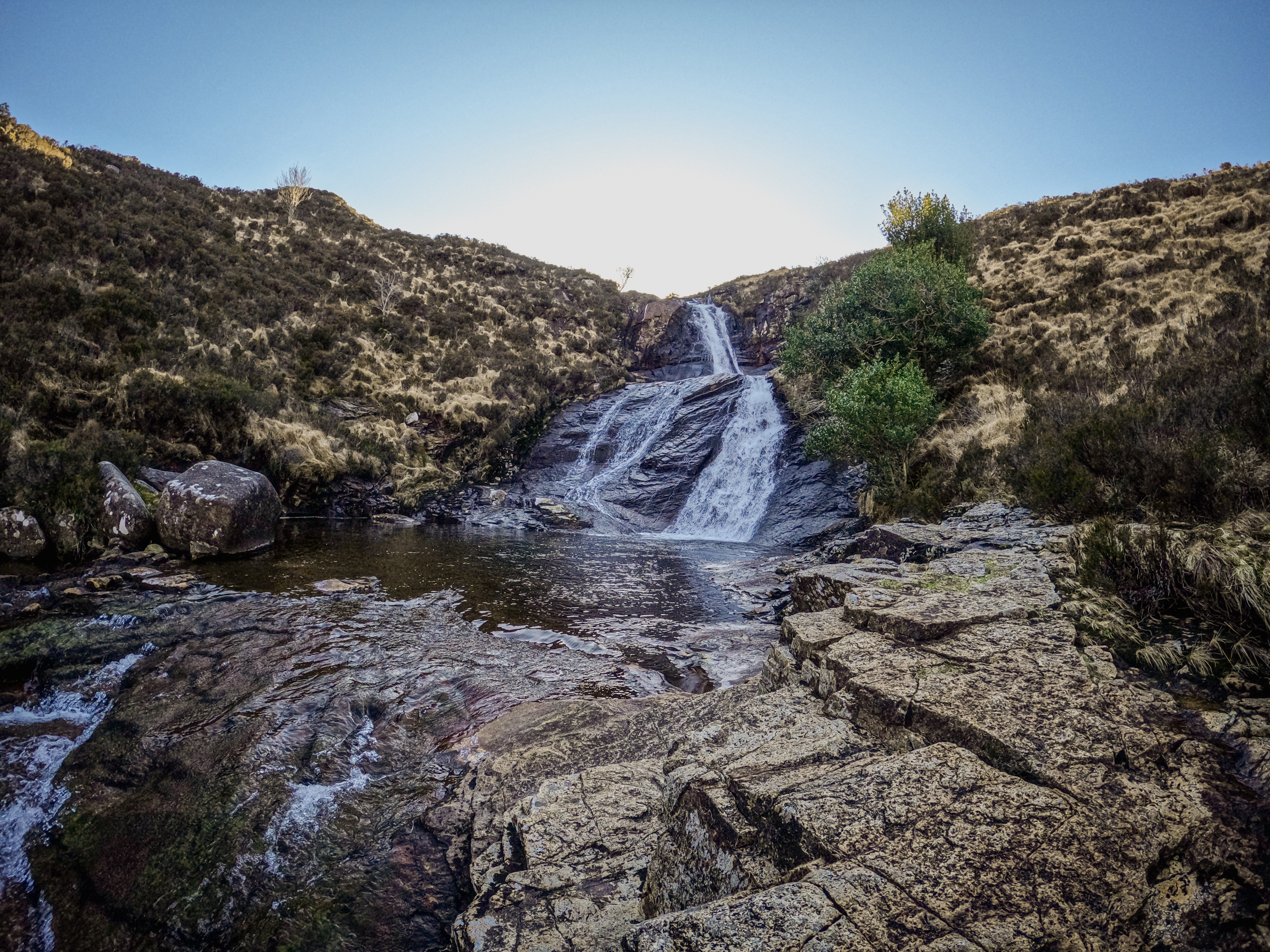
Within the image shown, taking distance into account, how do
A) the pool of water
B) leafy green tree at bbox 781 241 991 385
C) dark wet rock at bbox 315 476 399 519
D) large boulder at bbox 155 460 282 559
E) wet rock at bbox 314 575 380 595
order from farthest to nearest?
dark wet rock at bbox 315 476 399 519, leafy green tree at bbox 781 241 991 385, large boulder at bbox 155 460 282 559, wet rock at bbox 314 575 380 595, the pool of water

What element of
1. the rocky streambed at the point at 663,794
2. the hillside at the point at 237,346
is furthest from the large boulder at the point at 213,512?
the rocky streambed at the point at 663,794

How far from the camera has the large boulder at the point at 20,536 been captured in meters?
9.71

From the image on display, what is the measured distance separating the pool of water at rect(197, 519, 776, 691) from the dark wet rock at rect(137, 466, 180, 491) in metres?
2.74

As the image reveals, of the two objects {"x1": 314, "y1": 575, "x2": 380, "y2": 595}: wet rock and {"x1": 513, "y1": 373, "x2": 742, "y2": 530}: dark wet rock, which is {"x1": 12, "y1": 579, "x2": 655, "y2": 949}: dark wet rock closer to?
{"x1": 314, "y1": 575, "x2": 380, "y2": 595}: wet rock

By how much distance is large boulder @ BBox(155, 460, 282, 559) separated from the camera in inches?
444

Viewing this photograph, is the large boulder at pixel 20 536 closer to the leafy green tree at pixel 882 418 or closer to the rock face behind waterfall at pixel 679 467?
the rock face behind waterfall at pixel 679 467

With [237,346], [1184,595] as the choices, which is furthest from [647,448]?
[1184,595]

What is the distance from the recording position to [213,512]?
11586 mm

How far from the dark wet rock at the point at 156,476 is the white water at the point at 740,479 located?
14258 mm

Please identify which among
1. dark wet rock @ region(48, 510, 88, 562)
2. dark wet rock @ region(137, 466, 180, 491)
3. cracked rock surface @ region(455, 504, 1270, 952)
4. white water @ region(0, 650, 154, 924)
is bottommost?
white water @ region(0, 650, 154, 924)

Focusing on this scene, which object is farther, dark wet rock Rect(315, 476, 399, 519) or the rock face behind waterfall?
dark wet rock Rect(315, 476, 399, 519)

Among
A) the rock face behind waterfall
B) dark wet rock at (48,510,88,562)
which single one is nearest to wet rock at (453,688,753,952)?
dark wet rock at (48,510,88,562)

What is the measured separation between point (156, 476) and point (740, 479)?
18.3 metres

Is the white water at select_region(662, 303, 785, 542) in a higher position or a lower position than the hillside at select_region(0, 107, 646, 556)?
lower
